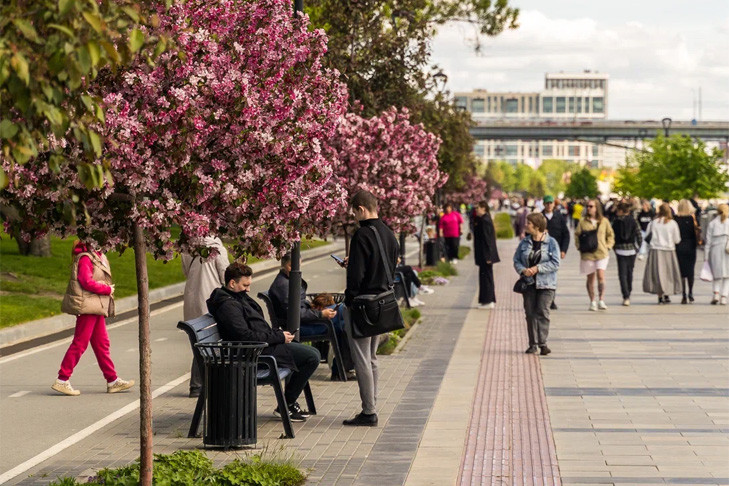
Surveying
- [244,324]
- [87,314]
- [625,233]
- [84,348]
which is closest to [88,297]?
[87,314]

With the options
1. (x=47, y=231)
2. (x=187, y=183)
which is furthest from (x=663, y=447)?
(x=47, y=231)

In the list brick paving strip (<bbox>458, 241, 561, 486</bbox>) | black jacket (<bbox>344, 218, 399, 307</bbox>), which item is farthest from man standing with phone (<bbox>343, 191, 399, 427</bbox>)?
brick paving strip (<bbox>458, 241, 561, 486</bbox>)

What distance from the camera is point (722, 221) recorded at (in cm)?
2231

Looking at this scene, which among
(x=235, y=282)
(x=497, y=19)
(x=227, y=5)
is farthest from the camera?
(x=497, y=19)

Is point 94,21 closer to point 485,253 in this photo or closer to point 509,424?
point 509,424

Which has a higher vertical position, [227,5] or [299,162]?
[227,5]

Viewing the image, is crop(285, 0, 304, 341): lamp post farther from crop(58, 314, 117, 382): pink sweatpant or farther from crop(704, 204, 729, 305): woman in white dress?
crop(704, 204, 729, 305): woman in white dress

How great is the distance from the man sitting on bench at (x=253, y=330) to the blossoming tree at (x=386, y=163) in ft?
33.7

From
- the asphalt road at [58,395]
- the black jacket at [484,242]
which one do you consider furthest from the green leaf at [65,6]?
the black jacket at [484,242]

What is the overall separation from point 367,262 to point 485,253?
10.9m

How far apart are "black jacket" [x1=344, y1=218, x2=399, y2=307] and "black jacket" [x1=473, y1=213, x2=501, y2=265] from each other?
10.5 metres

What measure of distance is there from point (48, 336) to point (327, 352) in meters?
5.83

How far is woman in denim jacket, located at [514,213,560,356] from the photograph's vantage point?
15359 millimetres

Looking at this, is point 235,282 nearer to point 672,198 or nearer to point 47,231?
point 47,231
